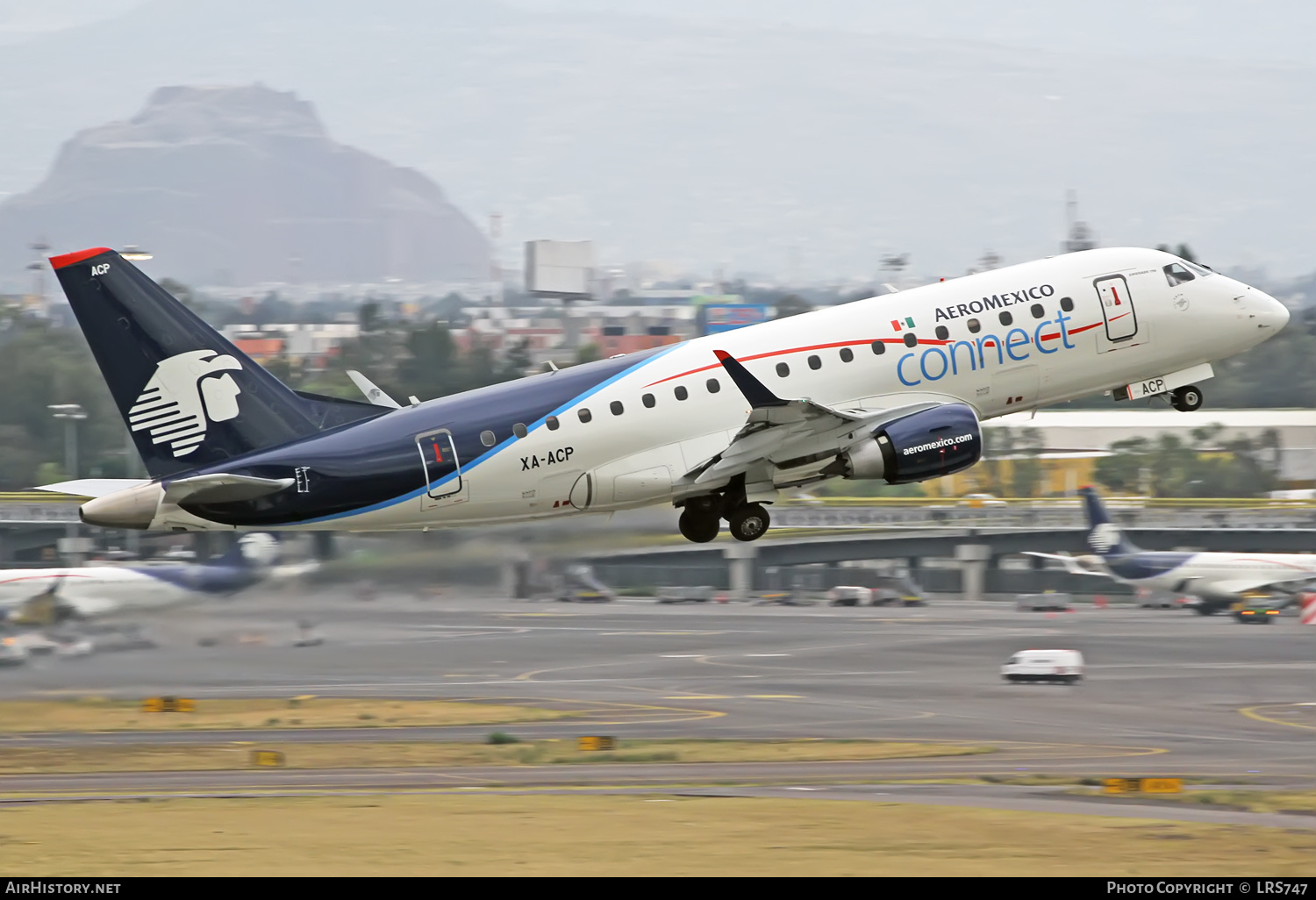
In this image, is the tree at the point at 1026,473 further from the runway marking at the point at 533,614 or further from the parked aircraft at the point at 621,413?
the parked aircraft at the point at 621,413

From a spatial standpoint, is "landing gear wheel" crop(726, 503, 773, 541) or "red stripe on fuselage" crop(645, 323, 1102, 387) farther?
"landing gear wheel" crop(726, 503, 773, 541)

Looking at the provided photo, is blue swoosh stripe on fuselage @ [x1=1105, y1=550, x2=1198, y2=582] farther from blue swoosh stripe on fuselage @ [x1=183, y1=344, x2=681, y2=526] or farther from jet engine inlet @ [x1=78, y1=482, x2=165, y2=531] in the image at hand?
jet engine inlet @ [x1=78, y1=482, x2=165, y2=531]

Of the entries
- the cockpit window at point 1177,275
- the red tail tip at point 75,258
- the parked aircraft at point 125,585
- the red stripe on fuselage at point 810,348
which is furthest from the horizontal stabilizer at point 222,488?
the cockpit window at point 1177,275

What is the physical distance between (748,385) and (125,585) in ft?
102

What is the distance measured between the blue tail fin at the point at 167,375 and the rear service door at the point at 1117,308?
18.4 meters

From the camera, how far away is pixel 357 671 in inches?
2680

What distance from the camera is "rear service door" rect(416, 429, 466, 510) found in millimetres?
37344

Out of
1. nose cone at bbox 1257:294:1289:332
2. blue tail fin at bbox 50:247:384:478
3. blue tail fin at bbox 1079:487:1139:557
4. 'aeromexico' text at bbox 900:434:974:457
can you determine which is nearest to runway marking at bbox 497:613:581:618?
blue tail fin at bbox 1079:487:1139:557

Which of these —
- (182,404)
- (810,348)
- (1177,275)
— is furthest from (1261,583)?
A: (182,404)

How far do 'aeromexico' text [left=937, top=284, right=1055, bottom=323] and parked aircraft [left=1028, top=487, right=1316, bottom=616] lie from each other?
52.5 m

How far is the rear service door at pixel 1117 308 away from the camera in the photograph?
41.6 meters

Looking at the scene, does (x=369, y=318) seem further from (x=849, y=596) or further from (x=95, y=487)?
(x=95, y=487)
